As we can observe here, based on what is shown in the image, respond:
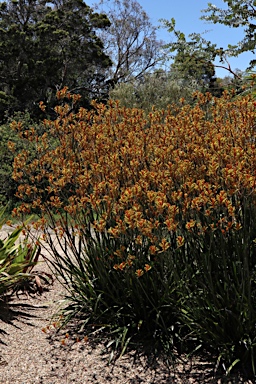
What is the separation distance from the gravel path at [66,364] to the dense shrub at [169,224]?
19 centimetres

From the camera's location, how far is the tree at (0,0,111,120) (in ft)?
83.3

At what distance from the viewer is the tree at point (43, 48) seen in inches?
999

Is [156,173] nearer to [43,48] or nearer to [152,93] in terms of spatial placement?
[152,93]

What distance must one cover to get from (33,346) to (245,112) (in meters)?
2.60

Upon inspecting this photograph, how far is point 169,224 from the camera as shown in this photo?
312cm

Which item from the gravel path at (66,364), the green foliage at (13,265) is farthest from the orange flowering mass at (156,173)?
the green foliage at (13,265)

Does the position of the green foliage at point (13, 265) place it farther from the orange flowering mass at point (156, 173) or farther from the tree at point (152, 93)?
the tree at point (152, 93)

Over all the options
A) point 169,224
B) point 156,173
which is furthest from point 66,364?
point 156,173

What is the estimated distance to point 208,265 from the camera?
11.3 ft

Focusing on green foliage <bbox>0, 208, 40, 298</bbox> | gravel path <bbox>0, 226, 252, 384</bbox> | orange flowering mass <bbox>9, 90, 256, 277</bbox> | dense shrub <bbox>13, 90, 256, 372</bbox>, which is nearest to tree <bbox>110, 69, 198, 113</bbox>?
green foliage <bbox>0, 208, 40, 298</bbox>

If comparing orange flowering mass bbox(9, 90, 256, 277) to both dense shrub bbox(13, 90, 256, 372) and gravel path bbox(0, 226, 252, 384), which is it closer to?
dense shrub bbox(13, 90, 256, 372)

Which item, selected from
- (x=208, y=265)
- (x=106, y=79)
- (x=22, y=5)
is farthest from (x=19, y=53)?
(x=208, y=265)

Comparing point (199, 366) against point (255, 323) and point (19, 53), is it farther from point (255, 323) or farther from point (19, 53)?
point (19, 53)

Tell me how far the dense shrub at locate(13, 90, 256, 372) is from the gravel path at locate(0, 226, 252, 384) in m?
0.19
